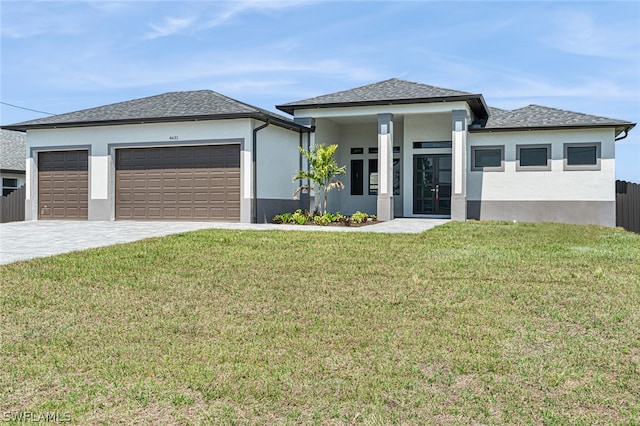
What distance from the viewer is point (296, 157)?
1931cm

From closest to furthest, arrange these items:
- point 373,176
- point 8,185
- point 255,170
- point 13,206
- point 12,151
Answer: point 255,170 → point 13,206 → point 373,176 → point 8,185 → point 12,151

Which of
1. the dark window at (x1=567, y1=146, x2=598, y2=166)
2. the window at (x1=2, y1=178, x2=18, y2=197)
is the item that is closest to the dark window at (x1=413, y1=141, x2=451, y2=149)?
the dark window at (x1=567, y1=146, x2=598, y2=166)

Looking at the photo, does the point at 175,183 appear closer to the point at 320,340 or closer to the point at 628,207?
the point at 320,340

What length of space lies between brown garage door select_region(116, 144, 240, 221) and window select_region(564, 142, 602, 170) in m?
11.7

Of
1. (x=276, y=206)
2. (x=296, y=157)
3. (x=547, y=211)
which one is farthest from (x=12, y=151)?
(x=547, y=211)

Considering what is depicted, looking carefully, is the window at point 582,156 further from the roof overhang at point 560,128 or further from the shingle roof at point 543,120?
the shingle roof at point 543,120

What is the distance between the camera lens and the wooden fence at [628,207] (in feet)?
58.8

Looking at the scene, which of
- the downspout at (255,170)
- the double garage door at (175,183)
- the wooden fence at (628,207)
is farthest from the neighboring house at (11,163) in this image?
the wooden fence at (628,207)

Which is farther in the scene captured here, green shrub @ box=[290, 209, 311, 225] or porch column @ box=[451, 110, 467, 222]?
porch column @ box=[451, 110, 467, 222]

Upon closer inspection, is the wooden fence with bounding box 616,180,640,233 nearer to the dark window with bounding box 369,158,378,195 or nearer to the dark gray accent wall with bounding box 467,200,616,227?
the dark gray accent wall with bounding box 467,200,616,227

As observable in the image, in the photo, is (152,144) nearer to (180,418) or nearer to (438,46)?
(438,46)

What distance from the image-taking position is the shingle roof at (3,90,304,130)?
1695 centimetres

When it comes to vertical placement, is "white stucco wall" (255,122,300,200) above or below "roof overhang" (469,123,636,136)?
below

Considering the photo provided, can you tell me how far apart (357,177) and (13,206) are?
13.6 m
